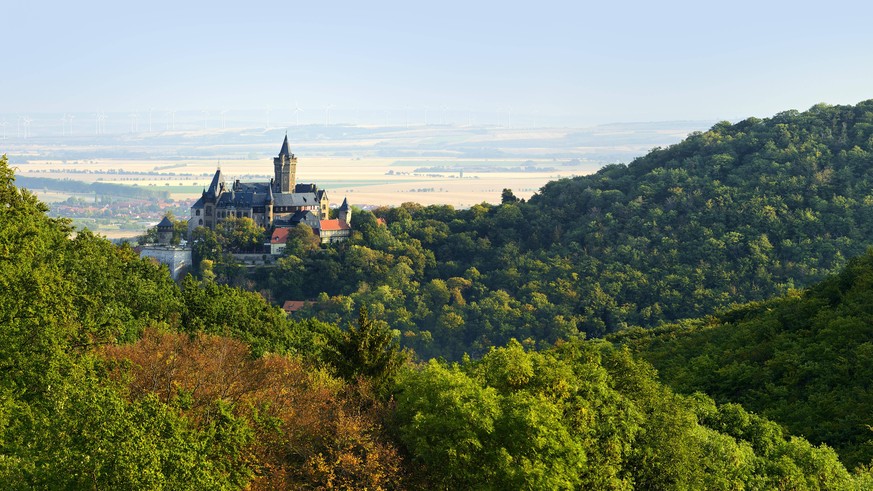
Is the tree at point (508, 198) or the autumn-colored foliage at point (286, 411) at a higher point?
the autumn-colored foliage at point (286, 411)

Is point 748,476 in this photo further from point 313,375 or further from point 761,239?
point 761,239

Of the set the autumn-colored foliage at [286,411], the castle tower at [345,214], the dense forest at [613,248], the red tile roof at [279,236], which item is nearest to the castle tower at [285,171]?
the castle tower at [345,214]

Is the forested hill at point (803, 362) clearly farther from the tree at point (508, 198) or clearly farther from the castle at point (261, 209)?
the tree at point (508, 198)

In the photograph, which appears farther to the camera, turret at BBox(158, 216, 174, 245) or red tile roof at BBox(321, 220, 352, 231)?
red tile roof at BBox(321, 220, 352, 231)

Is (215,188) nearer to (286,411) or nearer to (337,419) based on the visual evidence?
(286,411)

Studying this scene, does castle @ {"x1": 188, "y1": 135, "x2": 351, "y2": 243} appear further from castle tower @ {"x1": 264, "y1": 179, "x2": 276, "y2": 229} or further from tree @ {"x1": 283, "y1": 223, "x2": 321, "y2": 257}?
tree @ {"x1": 283, "y1": 223, "x2": 321, "y2": 257}

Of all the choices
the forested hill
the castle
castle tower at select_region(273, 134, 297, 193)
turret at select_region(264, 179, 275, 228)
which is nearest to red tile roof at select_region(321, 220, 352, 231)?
the castle
